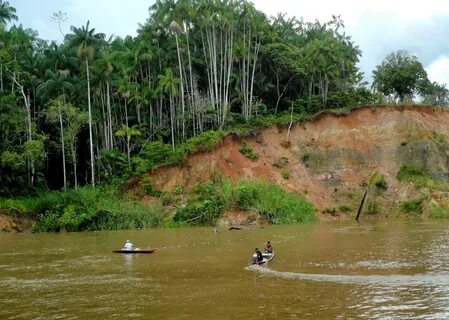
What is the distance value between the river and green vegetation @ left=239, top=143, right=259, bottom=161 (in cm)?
1601

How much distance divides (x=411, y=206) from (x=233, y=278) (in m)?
29.4

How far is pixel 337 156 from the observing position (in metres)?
50.3

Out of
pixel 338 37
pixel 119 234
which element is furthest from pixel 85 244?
pixel 338 37

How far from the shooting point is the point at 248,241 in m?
30.5

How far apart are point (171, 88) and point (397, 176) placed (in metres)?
21.3

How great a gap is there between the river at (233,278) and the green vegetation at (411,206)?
1140cm

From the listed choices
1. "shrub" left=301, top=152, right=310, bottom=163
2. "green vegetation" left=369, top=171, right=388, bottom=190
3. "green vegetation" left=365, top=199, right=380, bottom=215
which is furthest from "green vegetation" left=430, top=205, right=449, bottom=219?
"shrub" left=301, top=152, right=310, bottom=163

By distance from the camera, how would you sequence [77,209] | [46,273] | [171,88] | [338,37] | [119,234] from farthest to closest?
[338,37] < [171,88] < [77,209] < [119,234] < [46,273]

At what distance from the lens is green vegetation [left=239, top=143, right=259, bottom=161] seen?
48.8 metres

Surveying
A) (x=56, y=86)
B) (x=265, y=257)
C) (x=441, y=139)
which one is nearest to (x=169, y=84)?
(x=56, y=86)

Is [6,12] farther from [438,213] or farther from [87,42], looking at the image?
[438,213]

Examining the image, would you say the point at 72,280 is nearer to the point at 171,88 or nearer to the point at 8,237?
the point at 8,237

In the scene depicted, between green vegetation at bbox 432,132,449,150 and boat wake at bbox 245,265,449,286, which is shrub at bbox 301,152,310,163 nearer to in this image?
Answer: green vegetation at bbox 432,132,449,150

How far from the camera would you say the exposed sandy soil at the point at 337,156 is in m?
46.4
